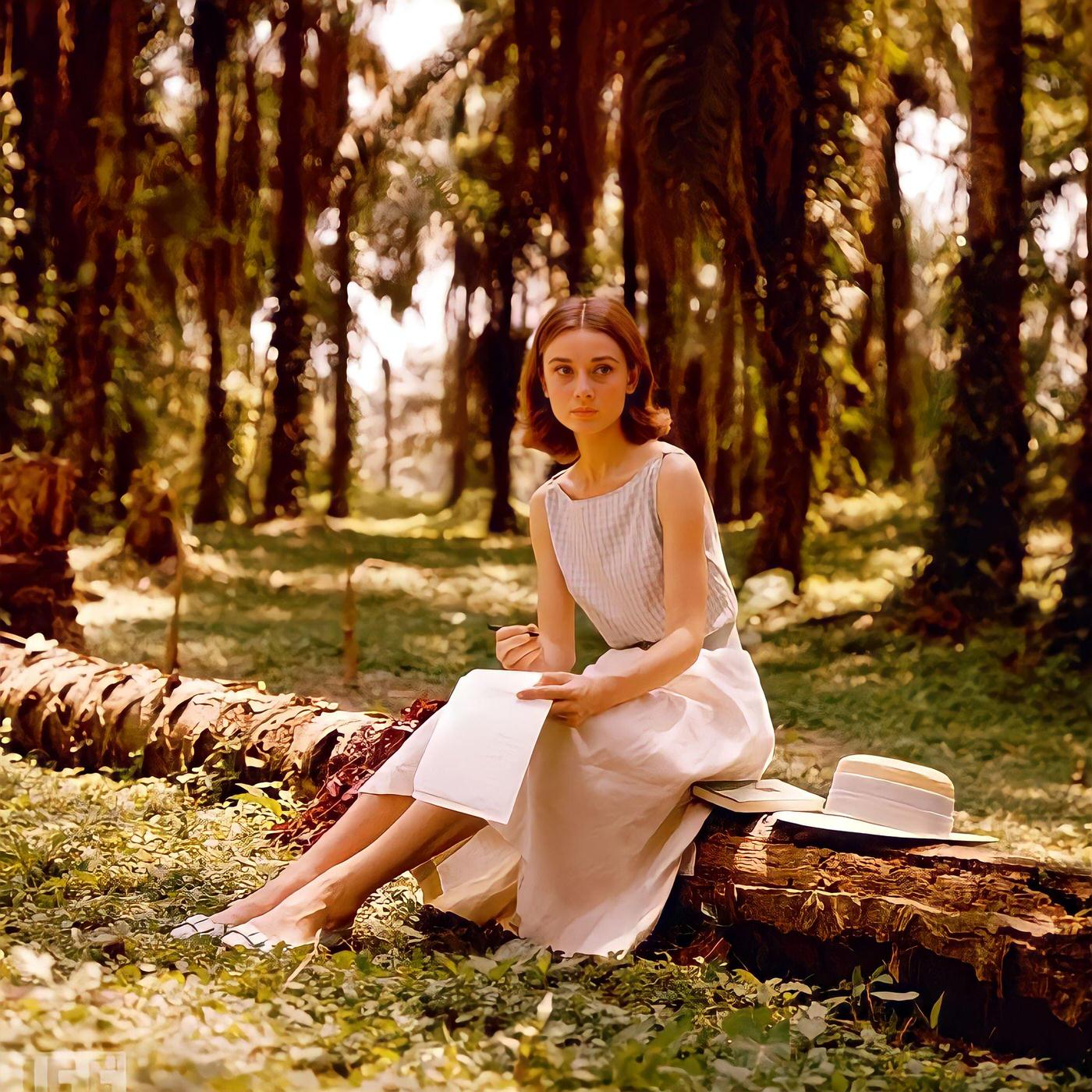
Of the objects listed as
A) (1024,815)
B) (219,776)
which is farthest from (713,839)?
(1024,815)

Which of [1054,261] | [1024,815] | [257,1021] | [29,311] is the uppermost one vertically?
A: [1054,261]

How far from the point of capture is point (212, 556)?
12977 millimetres

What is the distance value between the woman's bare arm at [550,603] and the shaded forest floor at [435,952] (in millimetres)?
770

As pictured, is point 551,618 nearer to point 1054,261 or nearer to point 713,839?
point 713,839

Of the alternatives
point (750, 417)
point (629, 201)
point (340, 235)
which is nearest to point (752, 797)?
point (629, 201)

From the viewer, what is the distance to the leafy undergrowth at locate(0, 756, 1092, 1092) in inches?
83.6

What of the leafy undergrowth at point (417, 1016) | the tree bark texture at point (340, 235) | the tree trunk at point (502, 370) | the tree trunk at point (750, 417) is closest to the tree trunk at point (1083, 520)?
the tree trunk at point (750, 417)

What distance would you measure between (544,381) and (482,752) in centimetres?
113

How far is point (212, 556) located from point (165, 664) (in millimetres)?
5739

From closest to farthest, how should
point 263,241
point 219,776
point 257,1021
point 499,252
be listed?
point 257,1021, point 219,776, point 263,241, point 499,252

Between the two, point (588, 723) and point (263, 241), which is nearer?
point (588, 723)

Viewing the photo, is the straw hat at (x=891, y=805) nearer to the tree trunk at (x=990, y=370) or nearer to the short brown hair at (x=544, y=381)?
the short brown hair at (x=544, y=381)

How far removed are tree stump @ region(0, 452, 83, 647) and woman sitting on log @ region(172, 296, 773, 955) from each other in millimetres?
Result: 3626

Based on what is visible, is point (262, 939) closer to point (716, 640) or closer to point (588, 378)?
point (716, 640)
